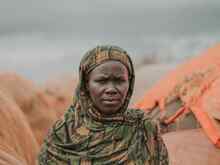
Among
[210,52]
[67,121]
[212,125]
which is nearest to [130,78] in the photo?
[67,121]

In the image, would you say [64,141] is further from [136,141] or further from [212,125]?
[212,125]

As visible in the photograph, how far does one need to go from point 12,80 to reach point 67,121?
6.68m

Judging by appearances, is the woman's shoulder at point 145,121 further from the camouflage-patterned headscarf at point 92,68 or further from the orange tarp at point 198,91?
the orange tarp at point 198,91

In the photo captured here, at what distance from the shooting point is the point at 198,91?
27.9ft

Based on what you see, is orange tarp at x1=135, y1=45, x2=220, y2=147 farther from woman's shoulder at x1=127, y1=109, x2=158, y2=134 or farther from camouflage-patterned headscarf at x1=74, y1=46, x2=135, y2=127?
camouflage-patterned headscarf at x1=74, y1=46, x2=135, y2=127

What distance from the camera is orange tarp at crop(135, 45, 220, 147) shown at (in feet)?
26.0

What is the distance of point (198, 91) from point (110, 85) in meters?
4.10

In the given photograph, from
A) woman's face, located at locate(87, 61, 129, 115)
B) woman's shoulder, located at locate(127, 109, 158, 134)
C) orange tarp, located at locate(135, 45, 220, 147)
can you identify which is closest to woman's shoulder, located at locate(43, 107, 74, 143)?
woman's face, located at locate(87, 61, 129, 115)

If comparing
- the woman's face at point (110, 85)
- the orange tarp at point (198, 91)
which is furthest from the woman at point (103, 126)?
the orange tarp at point (198, 91)

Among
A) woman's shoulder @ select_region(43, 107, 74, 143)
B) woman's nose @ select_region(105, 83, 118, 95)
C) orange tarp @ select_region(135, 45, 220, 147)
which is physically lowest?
orange tarp @ select_region(135, 45, 220, 147)

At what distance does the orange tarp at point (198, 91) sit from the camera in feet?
26.0

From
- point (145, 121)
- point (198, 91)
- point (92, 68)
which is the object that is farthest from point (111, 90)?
point (198, 91)

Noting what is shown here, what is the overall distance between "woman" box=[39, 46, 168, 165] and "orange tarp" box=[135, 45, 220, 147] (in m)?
3.13

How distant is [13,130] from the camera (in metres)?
7.93
